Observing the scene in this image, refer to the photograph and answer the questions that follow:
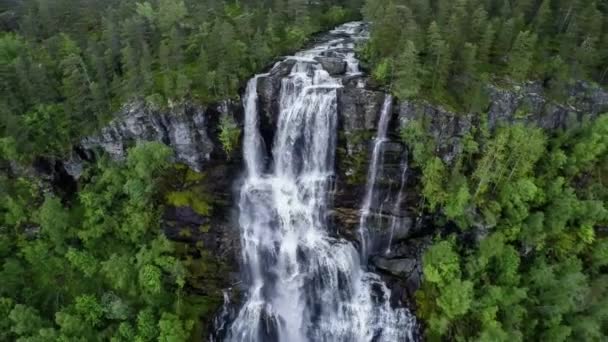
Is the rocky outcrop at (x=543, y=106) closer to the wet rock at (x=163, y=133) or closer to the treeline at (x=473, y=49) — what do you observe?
the treeline at (x=473, y=49)

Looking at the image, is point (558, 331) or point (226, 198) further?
point (226, 198)

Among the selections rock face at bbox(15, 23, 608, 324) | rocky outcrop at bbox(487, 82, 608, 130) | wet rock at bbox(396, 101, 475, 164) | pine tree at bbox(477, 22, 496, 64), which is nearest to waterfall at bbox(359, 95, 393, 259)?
rock face at bbox(15, 23, 608, 324)

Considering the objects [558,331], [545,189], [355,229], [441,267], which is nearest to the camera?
[558,331]

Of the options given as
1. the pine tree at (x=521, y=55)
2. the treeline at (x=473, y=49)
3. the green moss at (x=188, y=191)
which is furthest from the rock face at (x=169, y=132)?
the pine tree at (x=521, y=55)

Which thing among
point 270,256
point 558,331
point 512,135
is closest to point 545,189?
point 512,135

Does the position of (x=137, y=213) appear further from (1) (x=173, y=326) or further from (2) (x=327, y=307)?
(2) (x=327, y=307)

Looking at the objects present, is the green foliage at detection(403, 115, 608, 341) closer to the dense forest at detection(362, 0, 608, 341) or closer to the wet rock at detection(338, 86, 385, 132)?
the dense forest at detection(362, 0, 608, 341)
